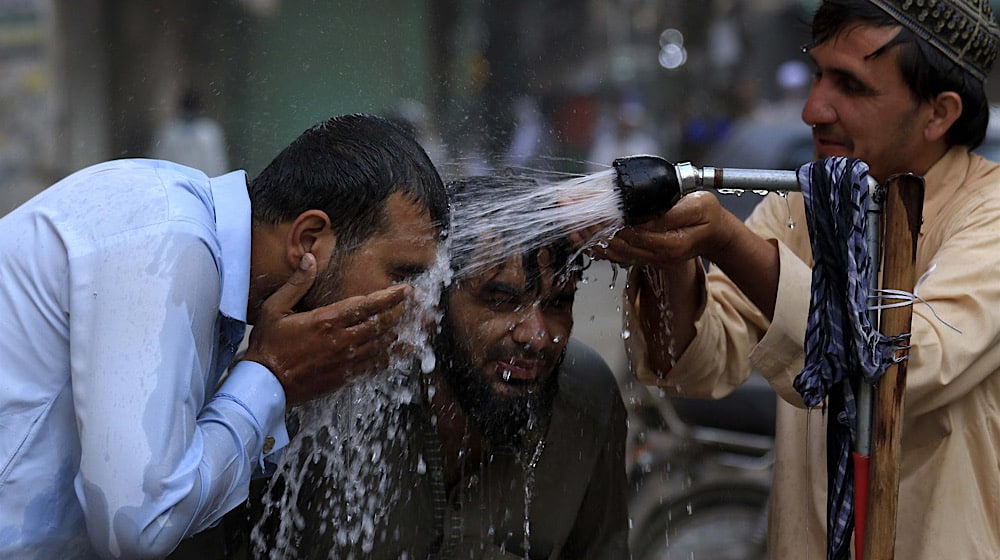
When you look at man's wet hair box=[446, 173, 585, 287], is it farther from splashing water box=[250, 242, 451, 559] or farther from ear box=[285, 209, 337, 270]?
ear box=[285, 209, 337, 270]

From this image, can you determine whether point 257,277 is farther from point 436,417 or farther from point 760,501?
point 760,501

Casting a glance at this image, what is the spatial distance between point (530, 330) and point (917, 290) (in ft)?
3.15

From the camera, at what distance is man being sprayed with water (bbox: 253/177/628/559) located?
258 centimetres

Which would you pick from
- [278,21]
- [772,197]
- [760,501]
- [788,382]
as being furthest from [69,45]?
[788,382]

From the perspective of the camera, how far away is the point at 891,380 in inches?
83.3

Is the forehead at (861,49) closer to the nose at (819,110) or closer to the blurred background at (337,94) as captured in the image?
the nose at (819,110)

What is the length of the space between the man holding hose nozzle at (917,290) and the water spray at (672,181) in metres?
0.10

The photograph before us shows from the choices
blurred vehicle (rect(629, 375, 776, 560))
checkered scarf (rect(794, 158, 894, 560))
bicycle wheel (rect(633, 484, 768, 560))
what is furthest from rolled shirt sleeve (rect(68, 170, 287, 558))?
bicycle wheel (rect(633, 484, 768, 560))

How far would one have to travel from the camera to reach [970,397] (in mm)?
2445

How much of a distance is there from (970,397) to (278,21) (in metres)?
2.63

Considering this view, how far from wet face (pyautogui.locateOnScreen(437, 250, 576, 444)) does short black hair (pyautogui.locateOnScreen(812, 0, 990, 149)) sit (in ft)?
3.21

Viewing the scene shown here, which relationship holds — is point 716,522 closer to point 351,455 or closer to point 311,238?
point 351,455

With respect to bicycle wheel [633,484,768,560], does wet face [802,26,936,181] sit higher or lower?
higher

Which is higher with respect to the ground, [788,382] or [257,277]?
[257,277]
